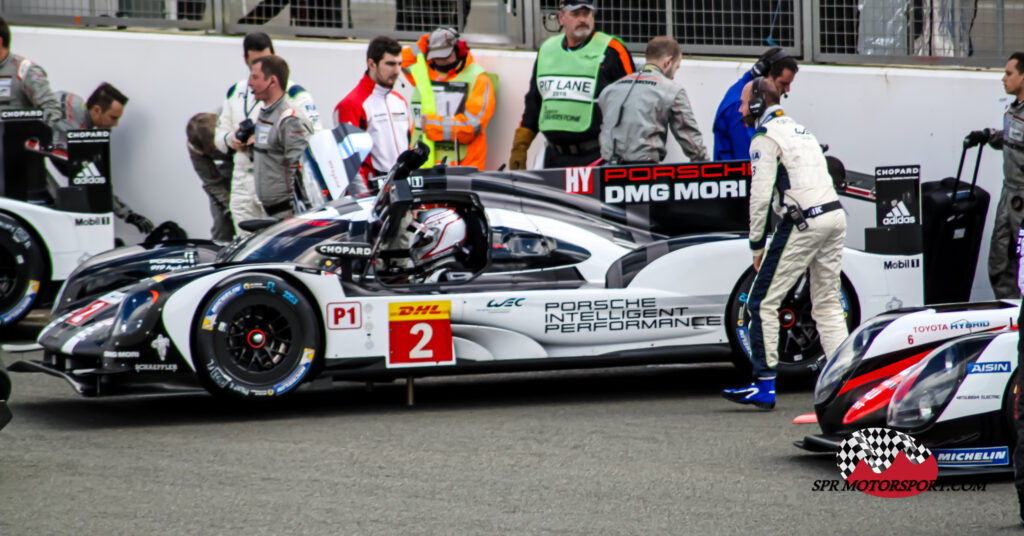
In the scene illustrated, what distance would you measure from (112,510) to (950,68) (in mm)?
7969

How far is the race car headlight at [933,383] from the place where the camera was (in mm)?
5609

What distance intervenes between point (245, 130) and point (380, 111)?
101 centimetres

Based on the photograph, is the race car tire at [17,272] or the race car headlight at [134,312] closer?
the race car headlight at [134,312]

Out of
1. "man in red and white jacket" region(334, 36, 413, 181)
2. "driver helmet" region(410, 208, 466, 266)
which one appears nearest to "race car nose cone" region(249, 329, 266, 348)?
"driver helmet" region(410, 208, 466, 266)

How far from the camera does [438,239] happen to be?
8211mm

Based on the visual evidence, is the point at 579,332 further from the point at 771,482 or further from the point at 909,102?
the point at 909,102

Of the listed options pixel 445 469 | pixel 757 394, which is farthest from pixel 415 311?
pixel 757 394

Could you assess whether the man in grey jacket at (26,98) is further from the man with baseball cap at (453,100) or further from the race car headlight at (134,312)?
the race car headlight at (134,312)

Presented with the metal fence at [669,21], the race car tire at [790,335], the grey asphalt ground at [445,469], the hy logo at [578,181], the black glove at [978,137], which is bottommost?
the grey asphalt ground at [445,469]

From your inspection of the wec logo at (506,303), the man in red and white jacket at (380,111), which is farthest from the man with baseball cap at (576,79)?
the wec logo at (506,303)

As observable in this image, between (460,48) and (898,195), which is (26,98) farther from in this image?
(898,195)

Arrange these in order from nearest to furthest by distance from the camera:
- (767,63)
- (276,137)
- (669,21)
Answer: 1. (767,63)
2. (276,137)
3. (669,21)

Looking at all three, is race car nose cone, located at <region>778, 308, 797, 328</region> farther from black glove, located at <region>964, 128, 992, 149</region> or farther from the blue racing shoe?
black glove, located at <region>964, 128, 992, 149</region>

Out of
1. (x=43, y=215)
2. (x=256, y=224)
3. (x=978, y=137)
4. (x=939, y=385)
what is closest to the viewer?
(x=939, y=385)
